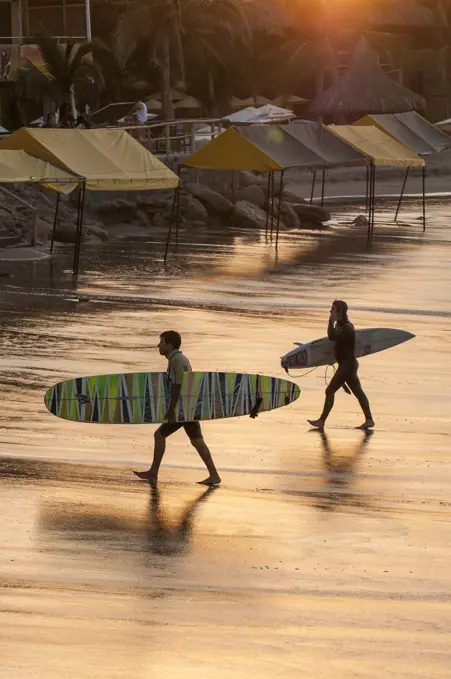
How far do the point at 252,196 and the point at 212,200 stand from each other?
3874 millimetres

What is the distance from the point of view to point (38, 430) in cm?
1586

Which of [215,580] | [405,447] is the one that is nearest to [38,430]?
[405,447]

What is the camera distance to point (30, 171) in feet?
97.2

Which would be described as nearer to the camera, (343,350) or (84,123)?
(343,350)

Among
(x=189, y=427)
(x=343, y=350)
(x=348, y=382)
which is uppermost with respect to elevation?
(x=343, y=350)

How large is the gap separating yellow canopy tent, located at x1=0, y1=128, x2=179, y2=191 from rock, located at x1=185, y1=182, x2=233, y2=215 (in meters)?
12.0

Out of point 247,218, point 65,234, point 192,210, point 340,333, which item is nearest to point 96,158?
point 65,234

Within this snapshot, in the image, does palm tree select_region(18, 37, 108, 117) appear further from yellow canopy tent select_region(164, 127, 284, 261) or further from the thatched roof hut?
the thatched roof hut

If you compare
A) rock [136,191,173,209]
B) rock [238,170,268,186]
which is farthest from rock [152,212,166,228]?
rock [238,170,268,186]

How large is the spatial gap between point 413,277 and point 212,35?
40647 millimetres

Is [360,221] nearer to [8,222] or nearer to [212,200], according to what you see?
[212,200]

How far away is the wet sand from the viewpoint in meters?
9.33

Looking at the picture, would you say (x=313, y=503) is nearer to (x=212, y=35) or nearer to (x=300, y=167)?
(x=300, y=167)

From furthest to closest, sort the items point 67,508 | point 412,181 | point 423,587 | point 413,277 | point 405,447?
point 412,181 < point 413,277 < point 405,447 < point 67,508 < point 423,587
